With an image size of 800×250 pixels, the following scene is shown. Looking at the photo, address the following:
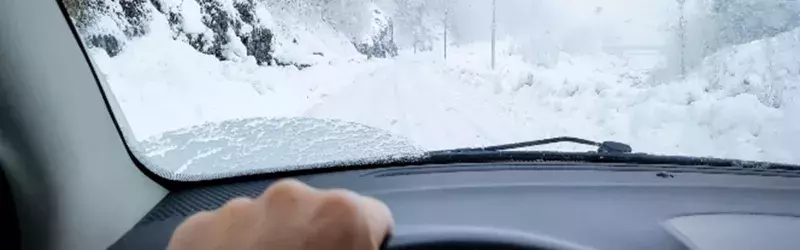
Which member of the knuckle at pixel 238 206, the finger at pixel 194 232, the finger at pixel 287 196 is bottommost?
the finger at pixel 194 232

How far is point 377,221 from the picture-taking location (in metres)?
1.47

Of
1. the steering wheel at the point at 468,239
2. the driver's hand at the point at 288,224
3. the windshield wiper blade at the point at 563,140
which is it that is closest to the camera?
the driver's hand at the point at 288,224

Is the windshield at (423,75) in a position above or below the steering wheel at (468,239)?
above

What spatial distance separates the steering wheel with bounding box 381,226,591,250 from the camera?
1.93 meters

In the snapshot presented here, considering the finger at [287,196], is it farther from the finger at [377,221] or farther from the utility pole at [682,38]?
the utility pole at [682,38]

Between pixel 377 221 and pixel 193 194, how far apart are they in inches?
54.9

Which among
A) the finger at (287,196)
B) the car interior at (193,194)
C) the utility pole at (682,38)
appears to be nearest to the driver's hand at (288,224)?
the finger at (287,196)

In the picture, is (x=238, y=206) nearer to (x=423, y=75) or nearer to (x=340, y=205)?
(x=340, y=205)

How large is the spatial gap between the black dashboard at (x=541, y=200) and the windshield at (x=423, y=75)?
247 mm

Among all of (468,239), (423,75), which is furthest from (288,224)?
(423,75)

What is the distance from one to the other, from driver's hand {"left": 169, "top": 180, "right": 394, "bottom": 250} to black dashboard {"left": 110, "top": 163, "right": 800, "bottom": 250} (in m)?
0.46

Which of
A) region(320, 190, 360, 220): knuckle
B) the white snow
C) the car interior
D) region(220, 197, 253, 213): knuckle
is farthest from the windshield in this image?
region(320, 190, 360, 220): knuckle

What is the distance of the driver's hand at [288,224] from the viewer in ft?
4.36

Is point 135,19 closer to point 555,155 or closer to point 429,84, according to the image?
point 555,155
